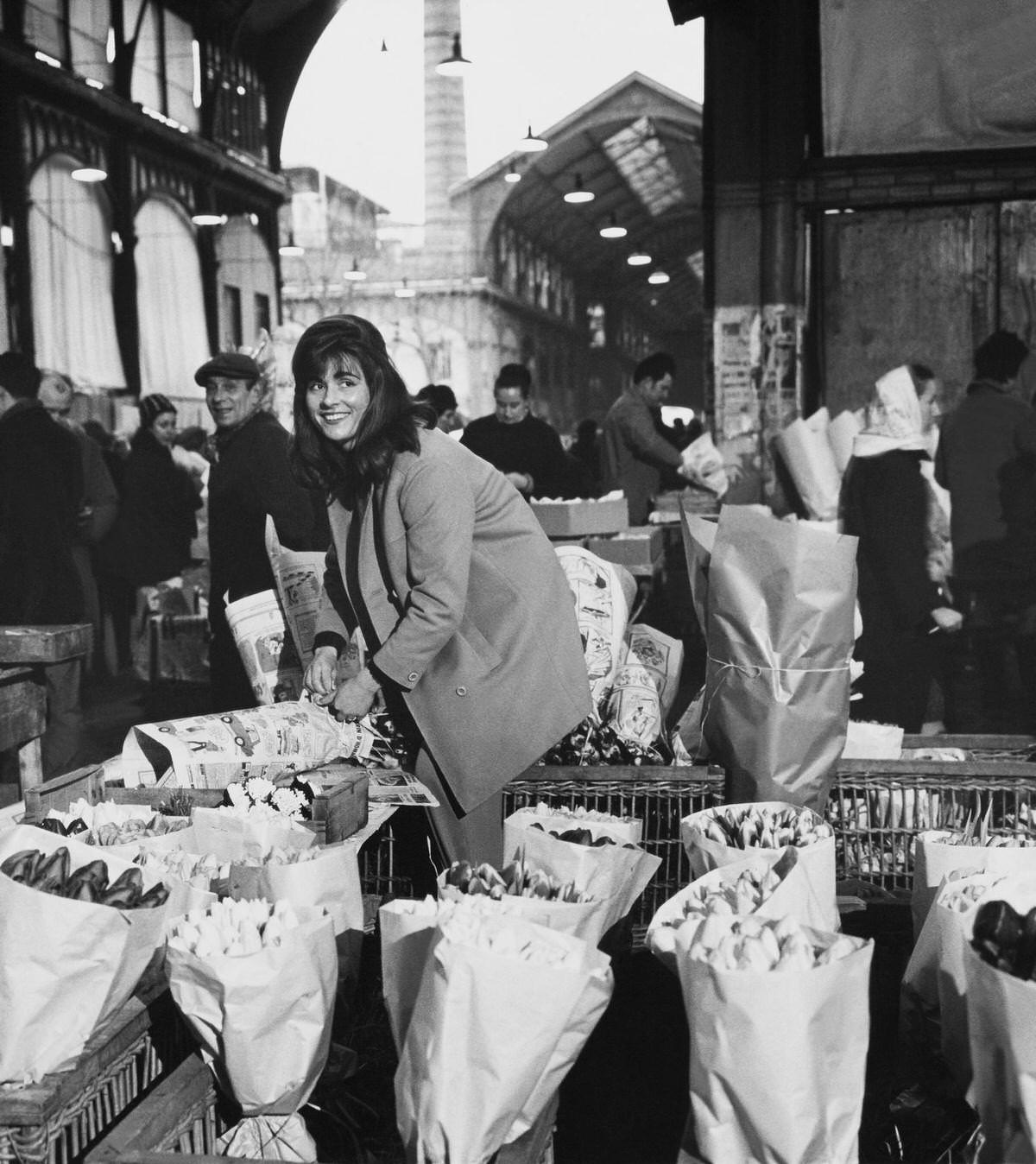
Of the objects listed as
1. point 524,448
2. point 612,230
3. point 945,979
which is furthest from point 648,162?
point 945,979

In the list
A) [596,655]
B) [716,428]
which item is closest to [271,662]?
[596,655]

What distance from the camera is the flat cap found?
5.32 m

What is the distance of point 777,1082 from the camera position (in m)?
1.79

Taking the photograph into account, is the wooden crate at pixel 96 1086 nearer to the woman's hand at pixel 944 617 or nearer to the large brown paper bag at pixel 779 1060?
the large brown paper bag at pixel 779 1060

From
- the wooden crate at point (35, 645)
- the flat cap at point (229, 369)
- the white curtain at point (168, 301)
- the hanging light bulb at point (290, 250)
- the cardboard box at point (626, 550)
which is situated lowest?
the wooden crate at point (35, 645)

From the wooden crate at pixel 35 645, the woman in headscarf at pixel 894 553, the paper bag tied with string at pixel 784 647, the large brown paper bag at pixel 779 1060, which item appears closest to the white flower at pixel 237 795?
the paper bag tied with string at pixel 784 647

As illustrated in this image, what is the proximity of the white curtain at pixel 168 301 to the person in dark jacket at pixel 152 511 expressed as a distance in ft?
0.53

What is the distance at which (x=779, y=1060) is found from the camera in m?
1.79

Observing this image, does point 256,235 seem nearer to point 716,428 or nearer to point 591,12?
point 591,12

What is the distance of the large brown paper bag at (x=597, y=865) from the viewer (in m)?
2.54

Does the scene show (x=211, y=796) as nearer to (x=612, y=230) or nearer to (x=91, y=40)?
(x=91, y=40)

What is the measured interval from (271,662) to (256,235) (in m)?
4.61

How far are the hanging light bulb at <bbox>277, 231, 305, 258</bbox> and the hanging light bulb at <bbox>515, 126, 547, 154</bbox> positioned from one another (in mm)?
1428

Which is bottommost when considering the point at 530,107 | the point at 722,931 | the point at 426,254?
the point at 722,931
